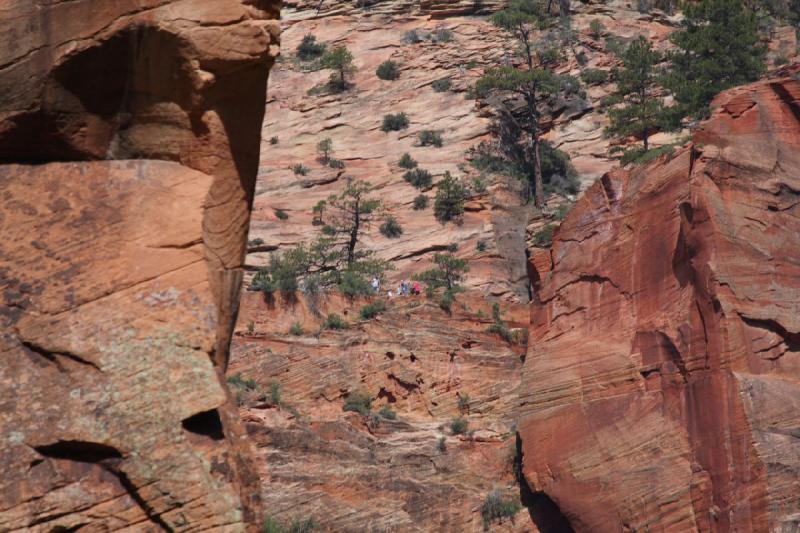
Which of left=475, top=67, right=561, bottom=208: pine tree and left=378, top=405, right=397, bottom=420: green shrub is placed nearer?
left=378, top=405, right=397, bottom=420: green shrub

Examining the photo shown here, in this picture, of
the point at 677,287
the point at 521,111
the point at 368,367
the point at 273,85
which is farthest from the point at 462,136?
the point at 677,287

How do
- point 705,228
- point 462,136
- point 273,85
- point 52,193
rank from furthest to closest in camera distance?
point 273,85, point 462,136, point 705,228, point 52,193

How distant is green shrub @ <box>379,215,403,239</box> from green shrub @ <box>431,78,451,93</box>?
1225 centimetres

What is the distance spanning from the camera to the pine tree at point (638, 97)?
50.7m

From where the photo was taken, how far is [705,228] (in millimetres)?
28688

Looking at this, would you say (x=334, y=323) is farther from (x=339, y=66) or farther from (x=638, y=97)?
(x=339, y=66)

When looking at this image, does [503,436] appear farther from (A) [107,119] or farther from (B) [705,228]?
(A) [107,119]

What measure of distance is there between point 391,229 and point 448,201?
2443 millimetres

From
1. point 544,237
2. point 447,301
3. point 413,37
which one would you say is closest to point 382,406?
point 447,301

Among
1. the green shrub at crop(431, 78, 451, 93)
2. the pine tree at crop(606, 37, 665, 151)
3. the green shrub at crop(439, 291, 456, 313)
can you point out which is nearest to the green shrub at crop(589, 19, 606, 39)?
the pine tree at crop(606, 37, 665, 151)

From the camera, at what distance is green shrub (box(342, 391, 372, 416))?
3447 centimetres

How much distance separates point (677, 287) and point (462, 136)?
1107 inches

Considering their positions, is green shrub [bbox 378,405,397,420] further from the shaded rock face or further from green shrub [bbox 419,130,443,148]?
green shrub [bbox 419,130,443,148]

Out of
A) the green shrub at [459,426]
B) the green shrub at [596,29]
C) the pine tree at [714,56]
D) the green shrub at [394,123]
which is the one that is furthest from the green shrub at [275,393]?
the green shrub at [596,29]
